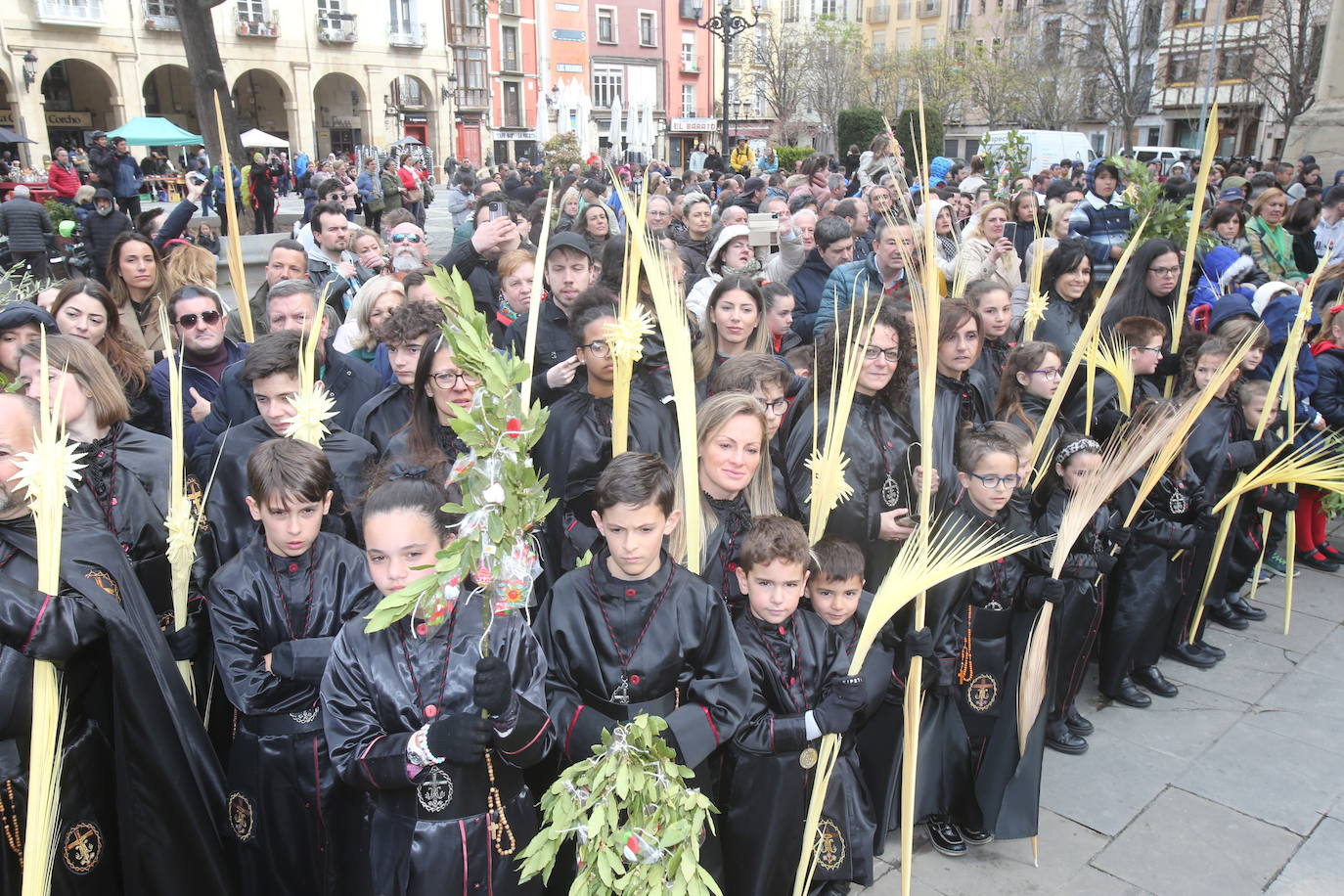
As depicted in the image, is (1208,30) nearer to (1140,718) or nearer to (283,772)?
(1140,718)

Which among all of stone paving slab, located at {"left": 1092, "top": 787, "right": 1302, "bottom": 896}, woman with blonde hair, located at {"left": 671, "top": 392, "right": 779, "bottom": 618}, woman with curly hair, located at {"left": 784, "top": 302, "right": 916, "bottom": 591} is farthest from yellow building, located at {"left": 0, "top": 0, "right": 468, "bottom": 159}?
stone paving slab, located at {"left": 1092, "top": 787, "right": 1302, "bottom": 896}

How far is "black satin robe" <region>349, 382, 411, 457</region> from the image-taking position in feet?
12.4

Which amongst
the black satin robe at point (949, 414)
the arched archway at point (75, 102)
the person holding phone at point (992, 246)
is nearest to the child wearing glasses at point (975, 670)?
the black satin robe at point (949, 414)

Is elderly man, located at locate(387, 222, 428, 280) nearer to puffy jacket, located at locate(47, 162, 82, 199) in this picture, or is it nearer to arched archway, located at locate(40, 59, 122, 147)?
puffy jacket, located at locate(47, 162, 82, 199)

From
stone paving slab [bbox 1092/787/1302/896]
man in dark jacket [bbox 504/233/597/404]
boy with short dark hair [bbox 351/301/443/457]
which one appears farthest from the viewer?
man in dark jacket [bbox 504/233/597/404]

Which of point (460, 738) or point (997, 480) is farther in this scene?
point (997, 480)

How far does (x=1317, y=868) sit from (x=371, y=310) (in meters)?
4.65

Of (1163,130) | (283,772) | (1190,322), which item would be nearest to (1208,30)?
(1163,130)

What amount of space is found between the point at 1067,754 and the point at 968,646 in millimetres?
1109

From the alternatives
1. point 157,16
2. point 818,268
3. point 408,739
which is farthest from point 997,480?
point 157,16

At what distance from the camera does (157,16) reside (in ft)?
120

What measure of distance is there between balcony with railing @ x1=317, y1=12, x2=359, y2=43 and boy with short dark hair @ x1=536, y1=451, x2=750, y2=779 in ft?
144

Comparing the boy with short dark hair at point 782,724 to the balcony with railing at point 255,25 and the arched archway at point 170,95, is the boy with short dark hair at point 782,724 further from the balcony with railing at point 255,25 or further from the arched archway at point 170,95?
the arched archway at point 170,95

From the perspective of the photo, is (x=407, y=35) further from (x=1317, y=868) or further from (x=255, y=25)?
(x=1317, y=868)
